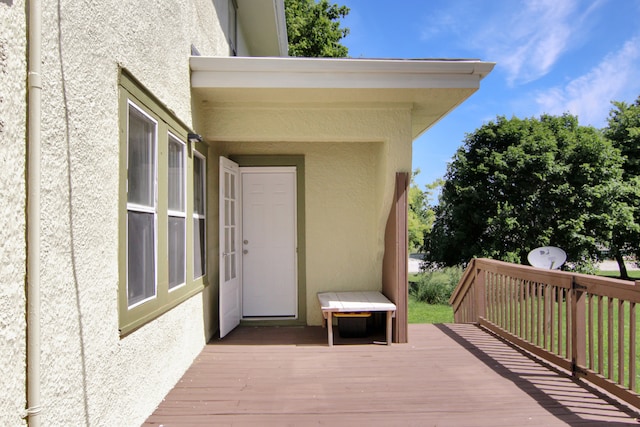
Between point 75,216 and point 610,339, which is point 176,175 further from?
point 610,339

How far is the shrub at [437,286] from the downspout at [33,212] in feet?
42.8

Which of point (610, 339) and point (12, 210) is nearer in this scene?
point (12, 210)

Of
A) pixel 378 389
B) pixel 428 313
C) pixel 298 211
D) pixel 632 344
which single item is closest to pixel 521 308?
pixel 632 344

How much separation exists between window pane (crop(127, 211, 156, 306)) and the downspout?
110 cm

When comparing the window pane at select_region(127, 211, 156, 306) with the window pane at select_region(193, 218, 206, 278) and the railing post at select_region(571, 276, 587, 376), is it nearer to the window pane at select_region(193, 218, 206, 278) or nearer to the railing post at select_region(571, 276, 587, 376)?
the window pane at select_region(193, 218, 206, 278)

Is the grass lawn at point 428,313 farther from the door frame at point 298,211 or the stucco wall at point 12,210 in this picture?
the stucco wall at point 12,210

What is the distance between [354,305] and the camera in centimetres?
536

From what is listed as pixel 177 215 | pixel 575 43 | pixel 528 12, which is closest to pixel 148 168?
pixel 177 215

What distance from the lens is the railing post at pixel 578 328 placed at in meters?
4.19

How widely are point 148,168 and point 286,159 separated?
3165 mm

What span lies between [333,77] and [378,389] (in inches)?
121

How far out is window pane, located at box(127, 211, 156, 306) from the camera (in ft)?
10.1

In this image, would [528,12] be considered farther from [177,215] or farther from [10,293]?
[10,293]

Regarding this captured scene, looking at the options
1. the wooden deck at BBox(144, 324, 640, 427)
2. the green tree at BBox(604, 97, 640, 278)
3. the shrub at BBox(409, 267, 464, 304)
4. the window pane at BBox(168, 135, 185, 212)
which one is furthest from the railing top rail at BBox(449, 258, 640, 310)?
the green tree at BBox(604, 97, 640, 278)
